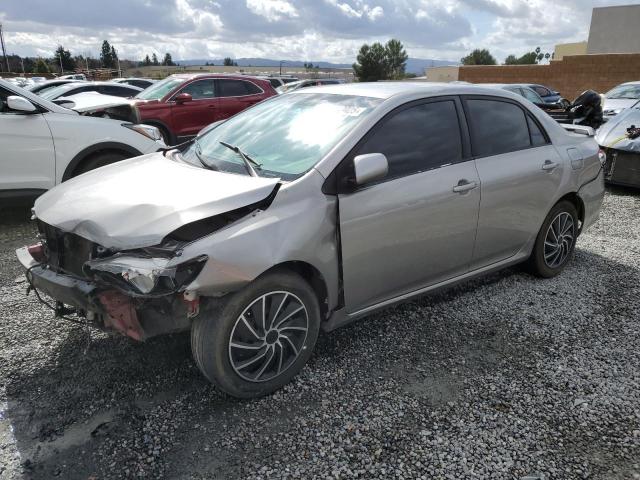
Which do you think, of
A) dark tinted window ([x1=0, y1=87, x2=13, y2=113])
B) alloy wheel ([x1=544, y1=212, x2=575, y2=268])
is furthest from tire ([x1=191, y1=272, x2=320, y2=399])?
dark tinted window ([x1=0, y1=87, x2=13, y2=113])

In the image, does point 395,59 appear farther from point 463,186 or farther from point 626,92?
point 463,186

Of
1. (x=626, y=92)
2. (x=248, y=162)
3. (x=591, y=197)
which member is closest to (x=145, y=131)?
(x=248, y=162)

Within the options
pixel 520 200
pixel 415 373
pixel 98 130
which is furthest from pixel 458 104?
pixel 98 130

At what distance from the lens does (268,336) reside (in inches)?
110

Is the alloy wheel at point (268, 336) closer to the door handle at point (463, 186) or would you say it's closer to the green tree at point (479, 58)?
the door handle at point (463, 186)

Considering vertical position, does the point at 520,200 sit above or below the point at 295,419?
above

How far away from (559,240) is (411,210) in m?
2.05

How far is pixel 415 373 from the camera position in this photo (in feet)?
10.3

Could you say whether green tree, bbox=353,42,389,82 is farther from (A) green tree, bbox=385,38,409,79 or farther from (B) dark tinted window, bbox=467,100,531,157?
(B) dark tinted window, bbox=467,100,531,157

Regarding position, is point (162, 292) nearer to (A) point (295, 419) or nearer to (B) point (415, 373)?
(A) point (295, 419)

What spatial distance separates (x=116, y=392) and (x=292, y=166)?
1668 millimetres

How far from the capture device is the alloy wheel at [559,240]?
4.46 meters

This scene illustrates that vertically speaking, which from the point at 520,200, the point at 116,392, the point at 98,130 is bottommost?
Result: the point at 116,392

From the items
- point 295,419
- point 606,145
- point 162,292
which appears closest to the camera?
point 162,292
